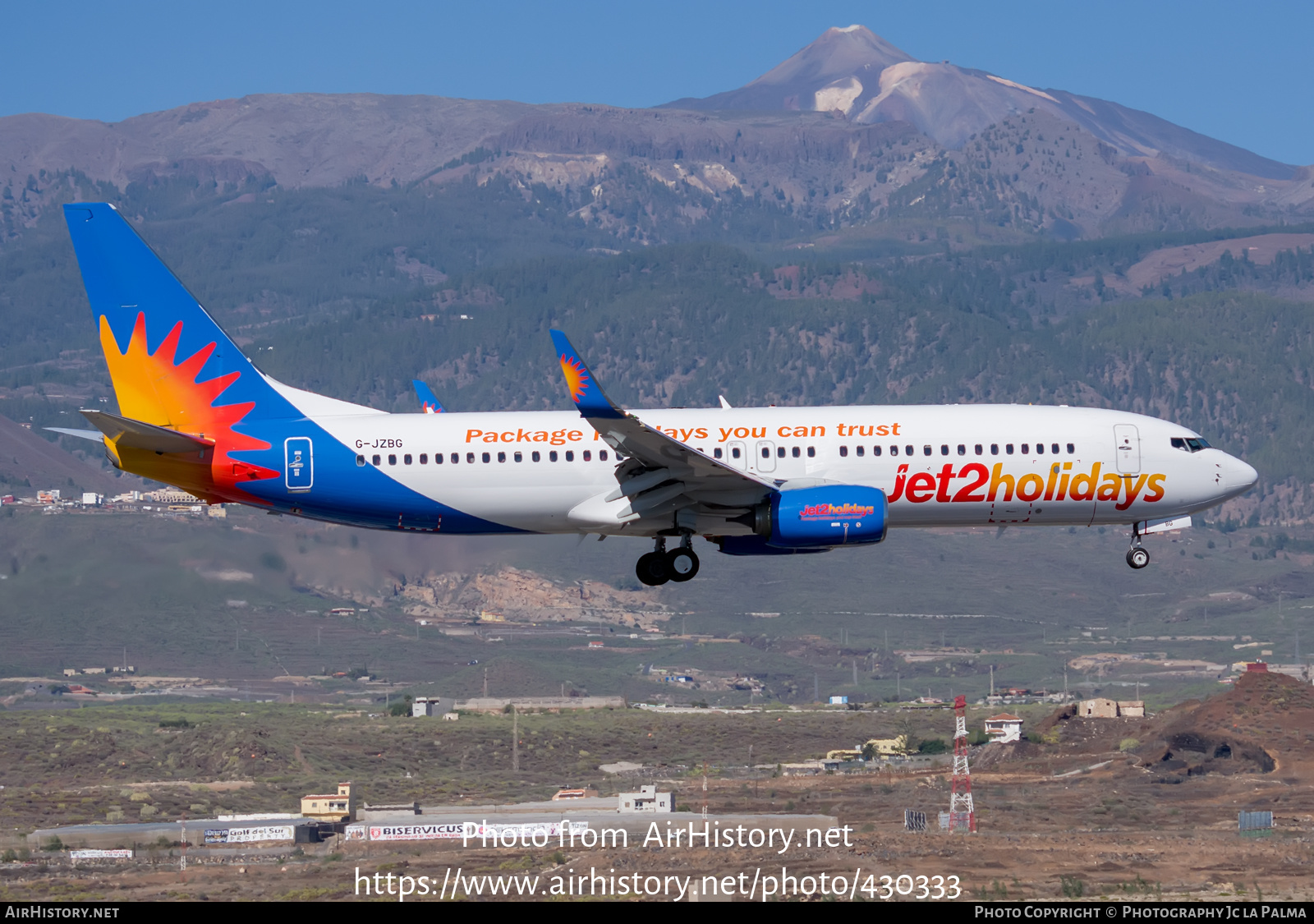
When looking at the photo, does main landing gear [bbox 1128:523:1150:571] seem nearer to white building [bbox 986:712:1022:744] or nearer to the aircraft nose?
the aircraft nose

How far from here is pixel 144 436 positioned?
56.3m

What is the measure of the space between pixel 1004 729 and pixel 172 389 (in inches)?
4018

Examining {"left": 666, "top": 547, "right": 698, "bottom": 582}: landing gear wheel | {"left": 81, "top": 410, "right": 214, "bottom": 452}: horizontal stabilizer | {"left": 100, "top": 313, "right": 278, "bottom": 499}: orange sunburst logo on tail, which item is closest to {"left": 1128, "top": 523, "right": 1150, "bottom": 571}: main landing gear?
{"left": 666, "top": 547, "right": 698, "bottom": 582}: landing gear wheel

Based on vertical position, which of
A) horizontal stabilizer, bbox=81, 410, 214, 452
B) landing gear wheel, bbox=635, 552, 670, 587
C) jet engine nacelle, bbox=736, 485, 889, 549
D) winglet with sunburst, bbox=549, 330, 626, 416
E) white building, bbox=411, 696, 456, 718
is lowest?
white building, bbox=411, 696, 456, 718

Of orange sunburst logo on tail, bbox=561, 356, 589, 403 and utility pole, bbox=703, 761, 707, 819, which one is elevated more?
orange sunburst logo on tail, bbox=561, 356, 589, 403

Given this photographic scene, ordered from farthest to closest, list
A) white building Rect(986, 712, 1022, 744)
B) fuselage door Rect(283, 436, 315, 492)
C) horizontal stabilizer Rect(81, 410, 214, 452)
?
white building Rect(986, 712, 1022, 744)
fuselage door Rect(283, 436, 315, 492)
horizontal stabilizer Rect(81, 410, 214, 452)

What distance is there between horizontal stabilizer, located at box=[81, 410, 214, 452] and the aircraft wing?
12501 millimetres

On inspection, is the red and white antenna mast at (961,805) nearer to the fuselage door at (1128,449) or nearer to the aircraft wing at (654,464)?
the fuselage door at (1128,449)

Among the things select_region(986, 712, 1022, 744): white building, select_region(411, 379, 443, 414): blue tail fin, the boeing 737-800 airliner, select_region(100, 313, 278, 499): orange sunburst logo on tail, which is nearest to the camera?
the boeing 737-800 airliner

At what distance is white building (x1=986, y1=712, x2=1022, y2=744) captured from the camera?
467 ft

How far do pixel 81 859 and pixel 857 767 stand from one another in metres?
60.6

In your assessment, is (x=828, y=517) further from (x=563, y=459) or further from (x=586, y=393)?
(x=586, y=393)

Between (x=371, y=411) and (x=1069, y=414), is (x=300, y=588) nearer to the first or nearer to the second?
(x=371, y=411)

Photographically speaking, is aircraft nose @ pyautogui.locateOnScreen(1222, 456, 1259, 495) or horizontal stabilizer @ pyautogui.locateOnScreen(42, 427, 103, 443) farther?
aircraft nose @ pyautogui.locateOnScreen(1222, 456, 1259, 495)
